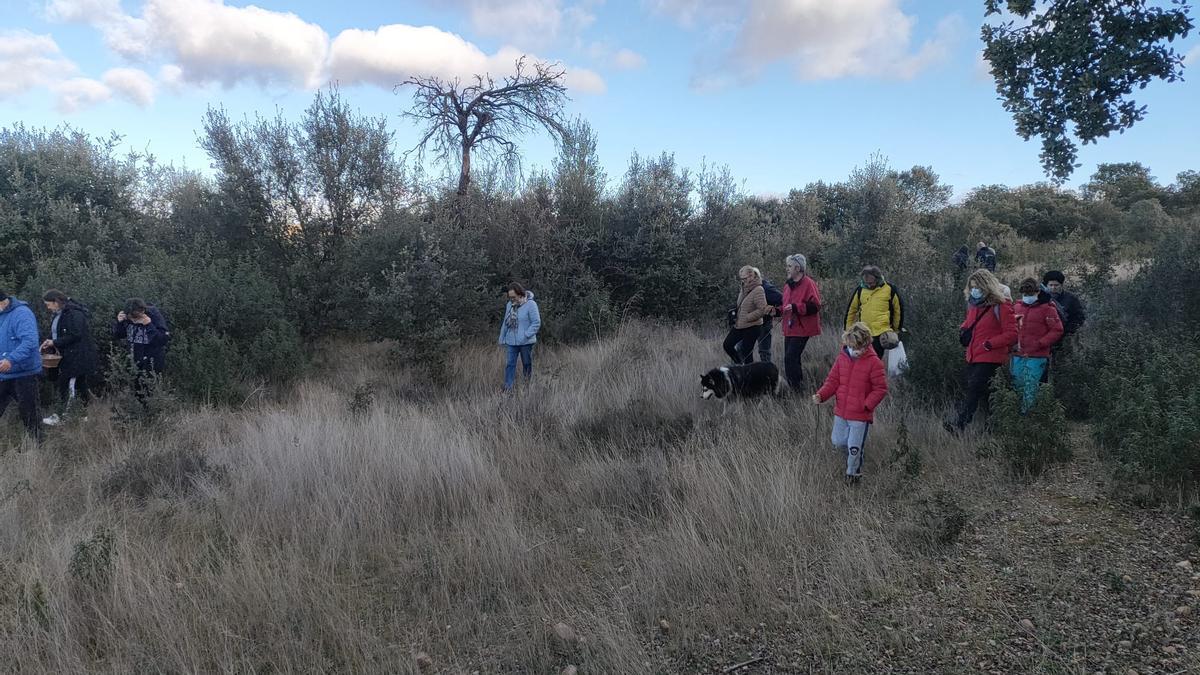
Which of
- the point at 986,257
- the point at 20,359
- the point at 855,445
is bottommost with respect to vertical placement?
the point at 855,445

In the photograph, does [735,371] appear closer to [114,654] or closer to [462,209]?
[114,654]

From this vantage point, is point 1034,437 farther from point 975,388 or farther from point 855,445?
Result: point 975,388

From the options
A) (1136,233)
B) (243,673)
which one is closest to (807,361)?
(243,673)

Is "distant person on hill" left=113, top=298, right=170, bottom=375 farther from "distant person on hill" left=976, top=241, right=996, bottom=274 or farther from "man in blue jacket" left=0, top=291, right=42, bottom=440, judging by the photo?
"distant person on hill" left=976, top=241, right=996, bottom=274

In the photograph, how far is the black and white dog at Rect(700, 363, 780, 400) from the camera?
6.70m

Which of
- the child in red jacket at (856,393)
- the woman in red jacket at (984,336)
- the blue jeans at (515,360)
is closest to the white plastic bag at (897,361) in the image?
the woman in red jacket at (984,336)

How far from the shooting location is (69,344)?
7484 mm

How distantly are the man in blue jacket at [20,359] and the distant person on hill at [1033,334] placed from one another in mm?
9343

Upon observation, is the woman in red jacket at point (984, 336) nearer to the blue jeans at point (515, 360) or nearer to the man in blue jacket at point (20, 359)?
the blue jeans at point (515, 360)

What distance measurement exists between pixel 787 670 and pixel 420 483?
10.3ft

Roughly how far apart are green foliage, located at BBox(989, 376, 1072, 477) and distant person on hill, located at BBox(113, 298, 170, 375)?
28.6 ft

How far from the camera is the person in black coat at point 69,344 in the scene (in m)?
7.31

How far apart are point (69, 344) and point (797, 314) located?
26.7 ft

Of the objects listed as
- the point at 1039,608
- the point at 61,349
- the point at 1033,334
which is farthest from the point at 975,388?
the point at 61,349
